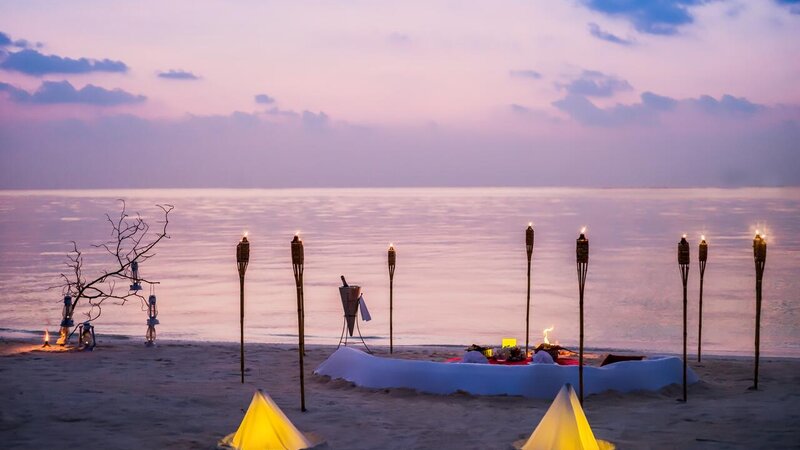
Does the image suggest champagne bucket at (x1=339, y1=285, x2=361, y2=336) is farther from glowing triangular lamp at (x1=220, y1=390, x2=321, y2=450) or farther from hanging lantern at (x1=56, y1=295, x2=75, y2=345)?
glowing triangular lamp at (x1=220, y1=390, x2=321, y2=450)

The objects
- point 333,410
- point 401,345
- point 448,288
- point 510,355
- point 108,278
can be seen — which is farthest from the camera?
point 108,278

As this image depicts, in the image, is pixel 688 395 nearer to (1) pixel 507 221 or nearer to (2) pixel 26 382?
(2) pixel 26 382

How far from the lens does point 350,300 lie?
1780 cm

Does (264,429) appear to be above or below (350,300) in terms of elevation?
below

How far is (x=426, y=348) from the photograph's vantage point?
19.9 meters

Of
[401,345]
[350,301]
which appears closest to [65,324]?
[350,301]

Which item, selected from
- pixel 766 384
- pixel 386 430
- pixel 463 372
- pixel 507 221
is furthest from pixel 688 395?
pixel 507 221

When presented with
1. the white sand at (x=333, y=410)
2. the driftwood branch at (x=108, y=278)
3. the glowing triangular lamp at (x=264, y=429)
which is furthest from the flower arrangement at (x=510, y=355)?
the driftwood branch at (x=108, y=278)

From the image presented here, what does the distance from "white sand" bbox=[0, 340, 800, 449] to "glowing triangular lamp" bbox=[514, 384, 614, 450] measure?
106cm

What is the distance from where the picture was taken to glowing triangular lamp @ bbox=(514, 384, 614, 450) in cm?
991

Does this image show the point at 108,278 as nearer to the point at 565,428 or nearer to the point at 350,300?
the point at 350,300

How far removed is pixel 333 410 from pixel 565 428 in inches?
160

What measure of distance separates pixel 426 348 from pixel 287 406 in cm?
689

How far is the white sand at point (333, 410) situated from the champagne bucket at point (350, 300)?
4.55 ft
